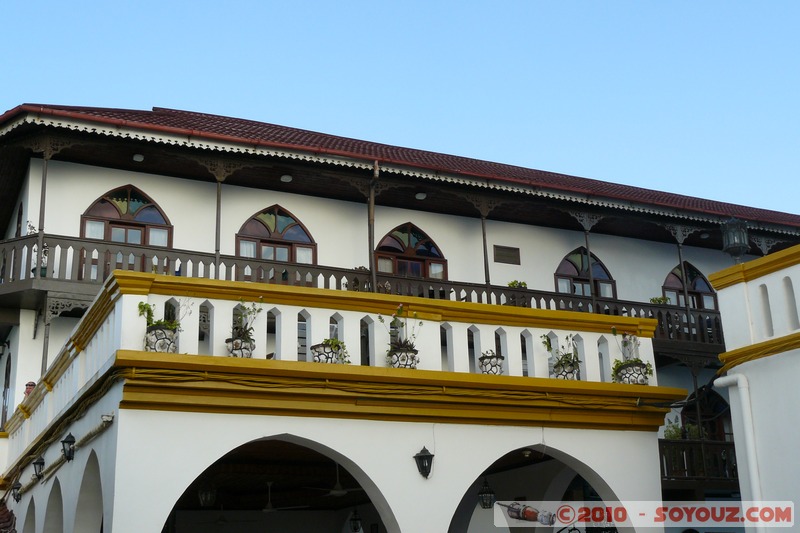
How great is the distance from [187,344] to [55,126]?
7.88m

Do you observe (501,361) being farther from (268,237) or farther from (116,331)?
(268,237)

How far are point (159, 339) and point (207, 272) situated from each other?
744 centimetres

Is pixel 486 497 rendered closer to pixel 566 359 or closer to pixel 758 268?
pixel 566 359

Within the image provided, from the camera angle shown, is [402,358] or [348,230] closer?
[402,358]

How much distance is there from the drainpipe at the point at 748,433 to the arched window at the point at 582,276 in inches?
425

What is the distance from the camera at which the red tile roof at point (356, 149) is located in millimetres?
16375

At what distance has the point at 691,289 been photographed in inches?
868

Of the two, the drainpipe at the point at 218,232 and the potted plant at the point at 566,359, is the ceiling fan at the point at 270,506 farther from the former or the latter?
the potted plant at the point at 566,359

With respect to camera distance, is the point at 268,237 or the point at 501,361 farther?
the point at 268,237

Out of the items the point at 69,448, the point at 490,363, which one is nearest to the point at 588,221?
the point at 490,363

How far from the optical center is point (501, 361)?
10938mm

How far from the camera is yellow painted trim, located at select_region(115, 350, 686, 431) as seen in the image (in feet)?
29.6

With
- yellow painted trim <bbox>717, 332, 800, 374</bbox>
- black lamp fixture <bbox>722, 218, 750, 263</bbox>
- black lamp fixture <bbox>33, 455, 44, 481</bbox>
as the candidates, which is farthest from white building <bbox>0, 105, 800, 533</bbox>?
black lamp fixture <bbox>722, 218, 750, 263</bbox>

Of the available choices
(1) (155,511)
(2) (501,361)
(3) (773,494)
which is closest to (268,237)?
(2) (501,361)
